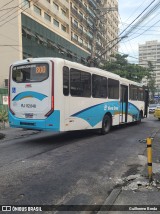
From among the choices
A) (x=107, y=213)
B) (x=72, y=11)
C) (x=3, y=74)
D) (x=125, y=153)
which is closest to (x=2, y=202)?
(x=107, y=213)

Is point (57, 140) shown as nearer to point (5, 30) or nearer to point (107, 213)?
point (107, 213)

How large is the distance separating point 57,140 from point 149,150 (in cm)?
662

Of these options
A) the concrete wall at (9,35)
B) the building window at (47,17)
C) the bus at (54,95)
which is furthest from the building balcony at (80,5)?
the bus at (54,95)

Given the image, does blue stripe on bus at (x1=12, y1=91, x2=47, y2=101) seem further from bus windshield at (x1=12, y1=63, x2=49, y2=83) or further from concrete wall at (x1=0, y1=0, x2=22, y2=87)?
concrete wall at (x1=0, y1=0, x2=22, y2=87)

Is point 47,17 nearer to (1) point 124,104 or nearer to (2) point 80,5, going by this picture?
(2) point 80,5

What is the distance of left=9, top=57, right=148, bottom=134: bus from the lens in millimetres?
10688

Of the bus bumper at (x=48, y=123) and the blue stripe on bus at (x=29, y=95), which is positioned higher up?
the blue stripe on bus at (x=29, y=95)

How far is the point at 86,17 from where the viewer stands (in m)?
62.9

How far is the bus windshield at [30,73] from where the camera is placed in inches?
428

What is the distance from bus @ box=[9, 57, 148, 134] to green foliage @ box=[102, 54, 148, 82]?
3184cm

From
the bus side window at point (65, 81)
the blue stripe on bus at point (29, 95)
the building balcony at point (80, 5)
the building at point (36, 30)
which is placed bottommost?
the blue stripe on bus at point (29, 95)

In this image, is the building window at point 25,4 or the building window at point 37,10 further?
the building window at point 37,10

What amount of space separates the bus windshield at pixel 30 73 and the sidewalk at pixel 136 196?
5.68 meters

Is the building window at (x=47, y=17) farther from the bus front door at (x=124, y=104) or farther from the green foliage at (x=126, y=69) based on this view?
the bus front door at (x=124, y=104)
